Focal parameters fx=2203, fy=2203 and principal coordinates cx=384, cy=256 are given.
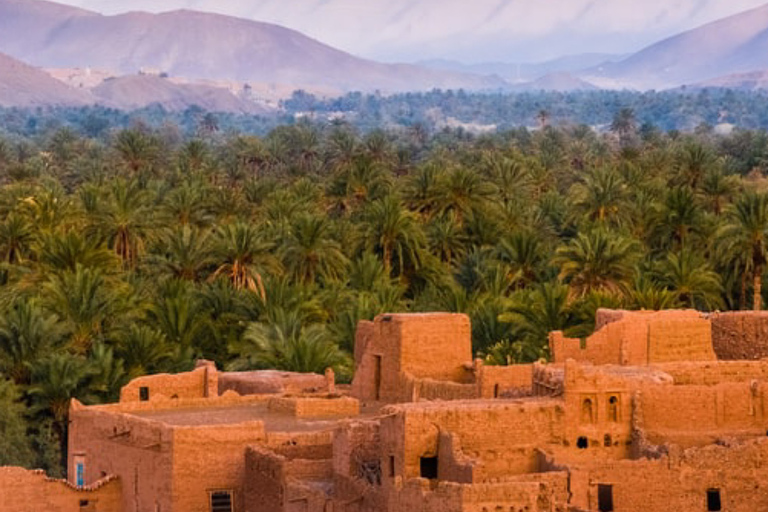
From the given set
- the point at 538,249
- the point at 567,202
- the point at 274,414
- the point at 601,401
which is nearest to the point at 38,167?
the point at 567,202

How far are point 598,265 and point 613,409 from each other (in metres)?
26.5

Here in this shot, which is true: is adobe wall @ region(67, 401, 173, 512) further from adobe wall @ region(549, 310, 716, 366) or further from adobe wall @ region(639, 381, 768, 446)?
adobe wall @ region(639, 381, 768, 446)

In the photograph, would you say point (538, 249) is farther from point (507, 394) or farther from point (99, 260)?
point (507, 394)

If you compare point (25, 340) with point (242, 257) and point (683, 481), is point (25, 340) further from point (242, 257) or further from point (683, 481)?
point (683, 481)

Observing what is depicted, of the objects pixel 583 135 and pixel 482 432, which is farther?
pixel 583 135

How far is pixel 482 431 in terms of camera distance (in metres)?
31.1

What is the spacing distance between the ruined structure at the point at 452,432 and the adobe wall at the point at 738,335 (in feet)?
0.12

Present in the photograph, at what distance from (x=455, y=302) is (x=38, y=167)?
64408 mm

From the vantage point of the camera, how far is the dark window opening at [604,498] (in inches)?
1190

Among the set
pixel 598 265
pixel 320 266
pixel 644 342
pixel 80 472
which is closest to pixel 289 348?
pixel 80 472

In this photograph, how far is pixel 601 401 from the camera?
31734 mm

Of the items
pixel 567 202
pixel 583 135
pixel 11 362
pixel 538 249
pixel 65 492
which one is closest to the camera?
pixel 65 492

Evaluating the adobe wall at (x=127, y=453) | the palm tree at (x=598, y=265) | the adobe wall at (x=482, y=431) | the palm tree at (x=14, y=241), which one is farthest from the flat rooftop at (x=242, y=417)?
the palm tree at (x=14, y=241)

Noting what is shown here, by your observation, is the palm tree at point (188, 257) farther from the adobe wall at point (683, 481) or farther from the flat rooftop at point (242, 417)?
the adobe wall at point (683, 481)
